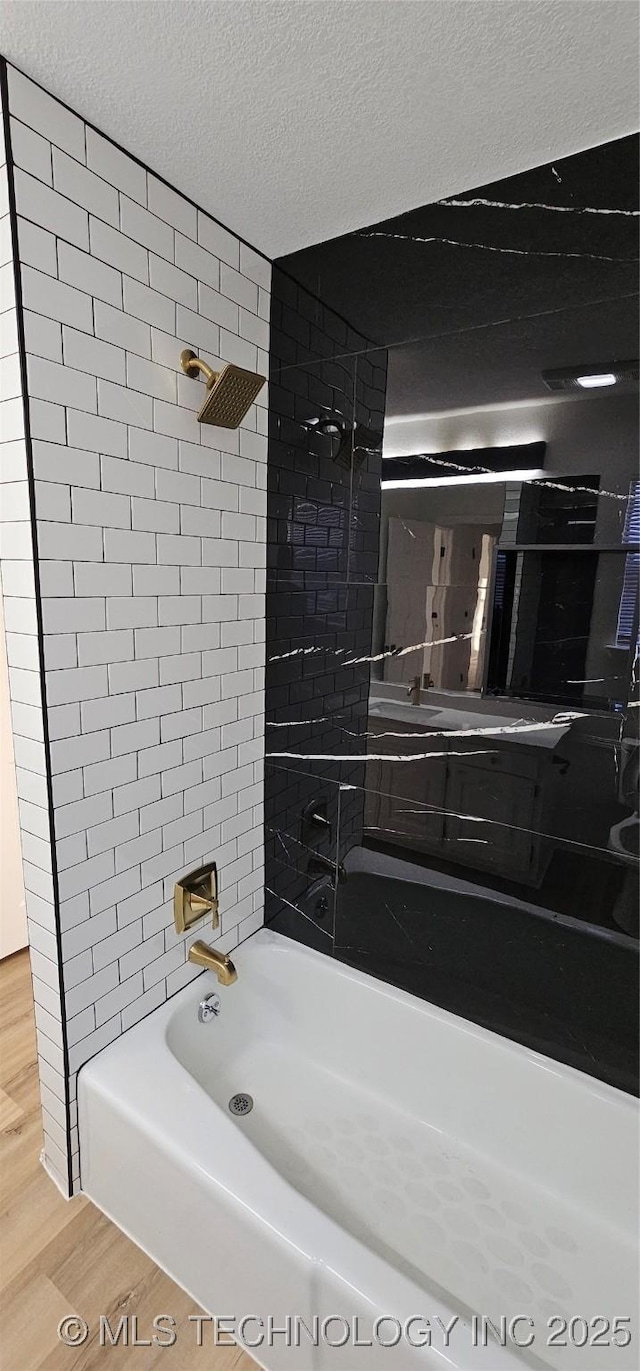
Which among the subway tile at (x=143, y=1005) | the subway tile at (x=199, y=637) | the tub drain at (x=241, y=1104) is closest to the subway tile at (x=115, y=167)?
the subway tile at (x=199, y=637)

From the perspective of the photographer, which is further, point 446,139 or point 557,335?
point 557,335

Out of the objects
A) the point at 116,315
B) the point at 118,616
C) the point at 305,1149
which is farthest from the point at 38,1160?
the point at 116,315

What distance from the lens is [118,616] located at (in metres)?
1.38

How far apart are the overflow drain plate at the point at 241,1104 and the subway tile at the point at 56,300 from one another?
1988 mm

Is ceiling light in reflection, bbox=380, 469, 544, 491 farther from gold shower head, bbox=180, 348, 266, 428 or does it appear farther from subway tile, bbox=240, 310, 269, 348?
subway tile, bbox=240, 310, 269, 348

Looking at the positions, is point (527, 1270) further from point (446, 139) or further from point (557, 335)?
point (446, 139)

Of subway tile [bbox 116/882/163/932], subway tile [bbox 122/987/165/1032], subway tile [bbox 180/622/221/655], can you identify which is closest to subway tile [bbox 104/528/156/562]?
subway tile [bbox 180/622/221/655]

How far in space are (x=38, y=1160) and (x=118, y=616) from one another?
142 centimetres

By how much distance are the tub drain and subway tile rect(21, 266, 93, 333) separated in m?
1.99

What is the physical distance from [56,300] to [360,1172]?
2.14 metres

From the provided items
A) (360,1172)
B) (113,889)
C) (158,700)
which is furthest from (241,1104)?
(158,700)

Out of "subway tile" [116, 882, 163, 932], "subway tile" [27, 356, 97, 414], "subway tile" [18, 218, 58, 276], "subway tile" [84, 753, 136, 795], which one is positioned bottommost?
"subway tile" [116, 882, 163, 932]

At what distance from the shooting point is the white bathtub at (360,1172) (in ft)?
3.67

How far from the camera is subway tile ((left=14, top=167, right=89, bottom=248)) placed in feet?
3.63
